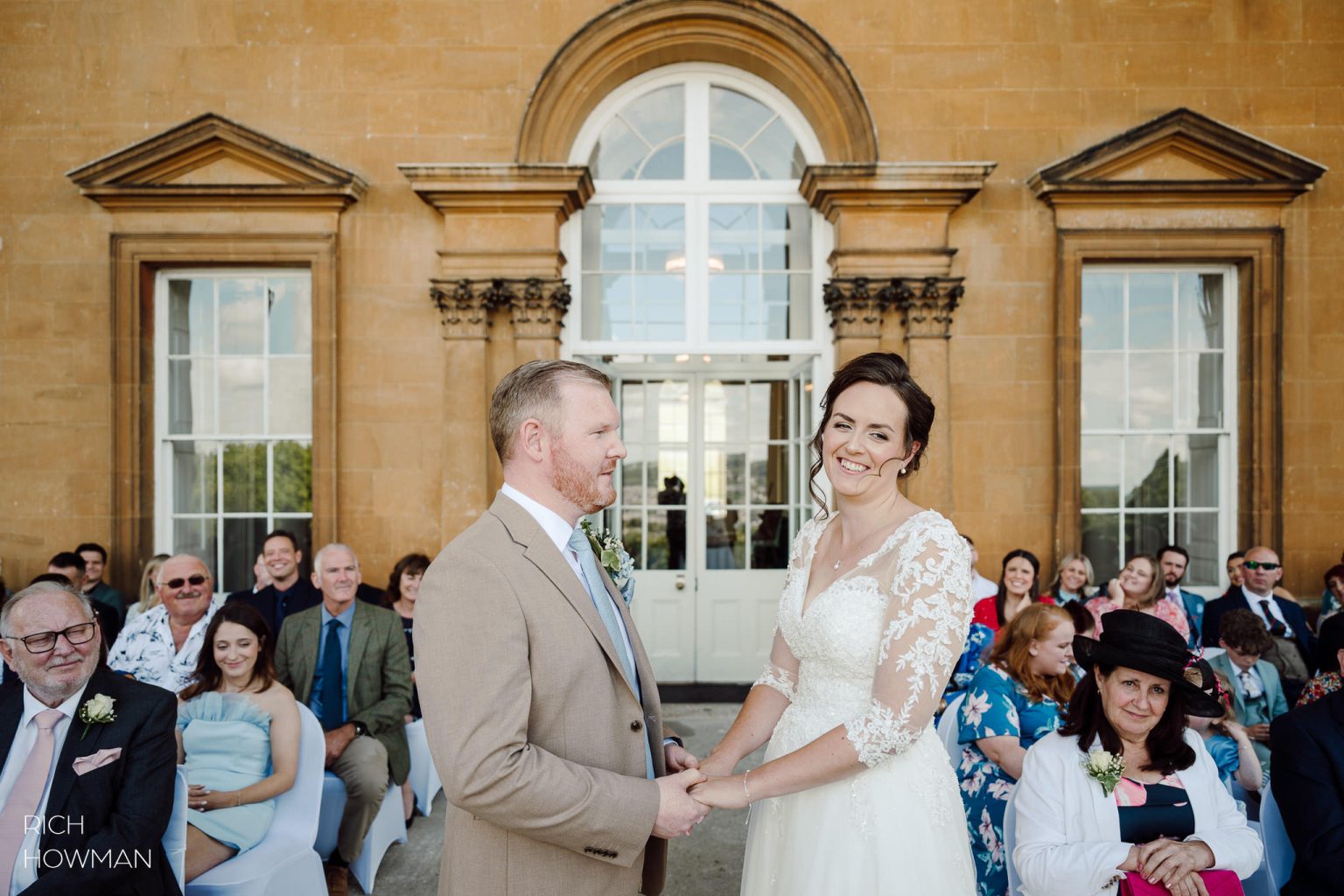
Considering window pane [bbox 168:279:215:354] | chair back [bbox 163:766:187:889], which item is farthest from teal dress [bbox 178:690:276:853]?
window pane [bbox 168:279:215:354]

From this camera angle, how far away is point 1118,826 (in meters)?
2.40

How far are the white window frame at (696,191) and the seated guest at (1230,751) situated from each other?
3894 mm

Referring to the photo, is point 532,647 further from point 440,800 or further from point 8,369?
point 8,369

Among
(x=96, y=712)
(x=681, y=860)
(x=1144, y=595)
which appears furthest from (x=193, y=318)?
(x=1144, y=595)

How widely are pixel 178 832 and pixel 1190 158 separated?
286 inches

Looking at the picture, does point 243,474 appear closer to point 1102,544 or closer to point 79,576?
point 79,576

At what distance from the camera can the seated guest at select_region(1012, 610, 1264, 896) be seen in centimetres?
235

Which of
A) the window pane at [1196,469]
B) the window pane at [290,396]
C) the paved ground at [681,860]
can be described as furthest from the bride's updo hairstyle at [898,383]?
the window pane at [1196,469]

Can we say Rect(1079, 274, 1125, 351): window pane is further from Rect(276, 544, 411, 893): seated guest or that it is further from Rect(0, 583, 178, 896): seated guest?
Rect(0, 583, 178, 896): seated guest

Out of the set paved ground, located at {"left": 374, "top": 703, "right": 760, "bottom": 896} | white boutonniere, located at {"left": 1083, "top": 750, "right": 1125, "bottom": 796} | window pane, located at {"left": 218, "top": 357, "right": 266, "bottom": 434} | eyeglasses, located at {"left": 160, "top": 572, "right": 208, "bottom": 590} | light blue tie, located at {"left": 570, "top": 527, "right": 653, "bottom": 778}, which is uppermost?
window pane, located at {"left": 218, "top": 357, "right": 266, "bottom": 434}

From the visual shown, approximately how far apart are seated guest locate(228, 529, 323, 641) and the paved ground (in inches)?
55.4

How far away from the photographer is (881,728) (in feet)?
6.36

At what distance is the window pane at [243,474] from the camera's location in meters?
6.75

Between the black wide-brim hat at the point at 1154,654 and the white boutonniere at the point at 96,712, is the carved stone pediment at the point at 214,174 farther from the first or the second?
the black wide-brim hat at the point at 1154,654
